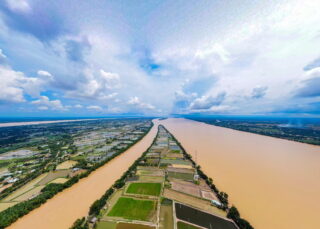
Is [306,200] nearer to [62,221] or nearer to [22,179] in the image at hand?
[62,221]

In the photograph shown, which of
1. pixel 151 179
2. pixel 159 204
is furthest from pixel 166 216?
pixel 151 179

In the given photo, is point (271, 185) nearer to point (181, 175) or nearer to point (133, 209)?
point (181, 175)

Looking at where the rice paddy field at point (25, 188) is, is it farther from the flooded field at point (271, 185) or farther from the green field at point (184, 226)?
the flooded field at point (271, 185)

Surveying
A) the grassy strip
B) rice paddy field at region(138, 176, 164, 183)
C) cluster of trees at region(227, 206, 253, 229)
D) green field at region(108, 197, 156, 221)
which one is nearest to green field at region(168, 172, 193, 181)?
rice paddy field at region(138, 176, 164, 183)

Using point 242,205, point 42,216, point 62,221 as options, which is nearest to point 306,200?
point 242,205

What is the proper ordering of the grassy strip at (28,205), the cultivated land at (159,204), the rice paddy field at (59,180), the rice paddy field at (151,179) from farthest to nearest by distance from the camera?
the rice paddy field at (151,179), the rice paddy field at (59,180), the grassy strip at (28,205), the cultivated land at (159,204)

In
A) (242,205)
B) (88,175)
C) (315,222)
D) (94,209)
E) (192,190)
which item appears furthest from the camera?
(88,175)

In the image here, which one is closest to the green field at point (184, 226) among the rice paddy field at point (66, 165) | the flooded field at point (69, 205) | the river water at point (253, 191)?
the river water at point (253, 191)
